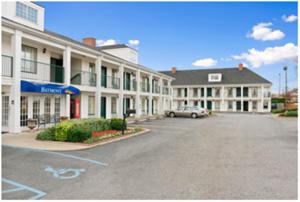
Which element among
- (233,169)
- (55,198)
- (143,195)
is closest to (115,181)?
(143,195)

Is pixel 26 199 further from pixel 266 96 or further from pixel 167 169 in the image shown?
pixel 266 96

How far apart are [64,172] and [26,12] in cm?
1110

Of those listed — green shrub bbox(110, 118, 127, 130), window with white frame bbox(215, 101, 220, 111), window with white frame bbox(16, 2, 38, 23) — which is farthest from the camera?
window with white frame bbox(215, 101, 220, 111)

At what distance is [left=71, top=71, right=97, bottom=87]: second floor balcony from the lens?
16.6 m

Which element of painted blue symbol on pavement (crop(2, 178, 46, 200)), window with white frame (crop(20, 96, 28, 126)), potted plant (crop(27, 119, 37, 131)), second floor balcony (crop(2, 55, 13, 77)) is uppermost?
second floor balcony (crop(2, 55, 13, 77))

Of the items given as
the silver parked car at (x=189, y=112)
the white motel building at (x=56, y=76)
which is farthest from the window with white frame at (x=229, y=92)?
the silver parked car at (x=189, y=112)

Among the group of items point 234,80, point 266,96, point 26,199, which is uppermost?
point 234,80

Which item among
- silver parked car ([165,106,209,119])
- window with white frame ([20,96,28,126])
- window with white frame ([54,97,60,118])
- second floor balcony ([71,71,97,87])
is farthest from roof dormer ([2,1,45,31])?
silver parked car ([165,106,209,119])

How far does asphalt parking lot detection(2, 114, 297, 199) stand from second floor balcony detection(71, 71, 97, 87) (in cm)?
952

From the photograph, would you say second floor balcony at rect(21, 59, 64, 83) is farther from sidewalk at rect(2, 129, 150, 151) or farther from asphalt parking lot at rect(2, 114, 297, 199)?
asphalt parking lot at rect(2, 114, 297, 199)

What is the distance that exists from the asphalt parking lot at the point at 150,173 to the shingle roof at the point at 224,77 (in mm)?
37618

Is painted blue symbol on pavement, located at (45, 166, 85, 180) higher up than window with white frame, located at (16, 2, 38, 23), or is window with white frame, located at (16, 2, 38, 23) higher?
window with white frame, located at (16, 2, 38, 23)

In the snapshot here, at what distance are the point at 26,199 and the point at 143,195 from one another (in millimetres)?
2161

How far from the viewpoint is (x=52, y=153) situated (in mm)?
7422
